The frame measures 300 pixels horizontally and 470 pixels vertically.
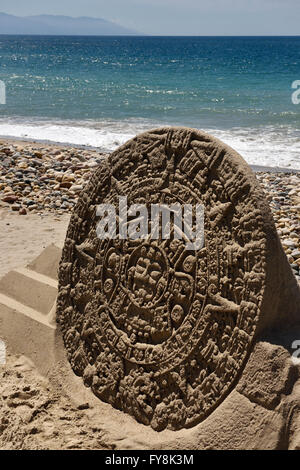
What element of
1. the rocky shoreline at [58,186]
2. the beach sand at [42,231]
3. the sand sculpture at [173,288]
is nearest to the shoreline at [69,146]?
the beach sand at [42,231]

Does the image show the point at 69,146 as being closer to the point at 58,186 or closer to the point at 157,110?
the point at 58,186

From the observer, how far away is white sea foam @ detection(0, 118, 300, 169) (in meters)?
11.5

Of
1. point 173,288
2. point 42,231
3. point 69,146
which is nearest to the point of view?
point 173,288

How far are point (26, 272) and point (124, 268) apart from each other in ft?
3.59

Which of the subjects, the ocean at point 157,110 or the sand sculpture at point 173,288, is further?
the ocean at point 157,110

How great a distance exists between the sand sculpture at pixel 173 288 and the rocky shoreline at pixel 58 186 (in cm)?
272

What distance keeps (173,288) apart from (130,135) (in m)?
11.5

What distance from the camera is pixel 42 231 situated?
6.25 meters

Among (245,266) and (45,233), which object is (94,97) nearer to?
(45,233)

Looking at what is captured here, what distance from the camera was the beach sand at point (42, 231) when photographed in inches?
114

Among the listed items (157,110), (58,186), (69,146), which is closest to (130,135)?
(69,146)

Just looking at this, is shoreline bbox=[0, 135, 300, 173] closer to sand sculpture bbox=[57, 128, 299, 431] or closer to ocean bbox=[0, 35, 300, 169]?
ocean bbox=[0, 35, 300, 169]

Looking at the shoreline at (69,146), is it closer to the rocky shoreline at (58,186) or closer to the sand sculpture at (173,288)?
the rocky shoreline at (58,186)

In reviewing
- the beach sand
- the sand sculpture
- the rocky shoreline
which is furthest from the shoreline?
the sand sculpture
